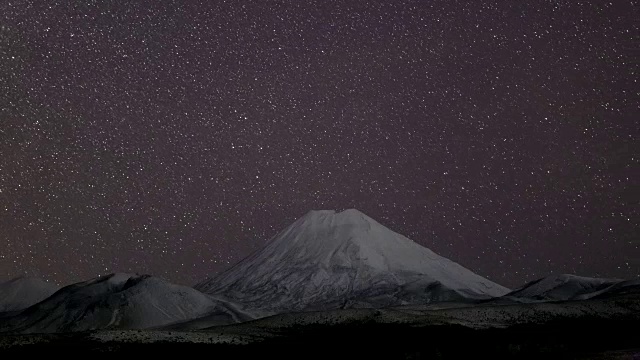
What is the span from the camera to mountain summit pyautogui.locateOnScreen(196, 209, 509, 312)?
103 meters

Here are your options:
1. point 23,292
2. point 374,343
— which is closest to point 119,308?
point 23,292

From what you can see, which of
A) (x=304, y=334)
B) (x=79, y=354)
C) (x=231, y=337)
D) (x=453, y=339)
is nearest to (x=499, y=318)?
(x=453, y=339)

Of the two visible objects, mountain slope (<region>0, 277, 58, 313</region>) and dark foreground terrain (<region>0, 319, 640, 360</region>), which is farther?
mountain slope (<region>0, 277, 58, 313</region>)

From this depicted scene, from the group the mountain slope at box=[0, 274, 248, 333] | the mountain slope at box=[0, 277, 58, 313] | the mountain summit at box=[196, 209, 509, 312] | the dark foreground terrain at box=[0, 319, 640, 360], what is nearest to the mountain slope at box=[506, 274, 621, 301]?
the mountain summit at box=[196, 209, 509, 312]

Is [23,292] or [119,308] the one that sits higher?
[23,292]

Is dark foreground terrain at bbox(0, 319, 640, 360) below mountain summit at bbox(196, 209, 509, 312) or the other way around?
below

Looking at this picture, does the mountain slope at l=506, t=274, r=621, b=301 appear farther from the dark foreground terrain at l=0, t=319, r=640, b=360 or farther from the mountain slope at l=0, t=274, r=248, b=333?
the dark foreground terrain at l=0, t=319, r=640, b=360

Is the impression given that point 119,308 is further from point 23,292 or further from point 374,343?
point 374,343

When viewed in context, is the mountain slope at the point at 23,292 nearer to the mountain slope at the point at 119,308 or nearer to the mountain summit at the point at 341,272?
the mountain summit at the point at 341,272

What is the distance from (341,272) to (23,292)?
60141mm

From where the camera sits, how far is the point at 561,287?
98.1m

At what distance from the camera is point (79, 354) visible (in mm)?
25531

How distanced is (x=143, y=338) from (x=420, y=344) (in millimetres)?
10577

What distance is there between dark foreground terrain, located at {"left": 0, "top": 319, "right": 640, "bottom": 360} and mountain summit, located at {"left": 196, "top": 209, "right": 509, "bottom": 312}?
64956mm
